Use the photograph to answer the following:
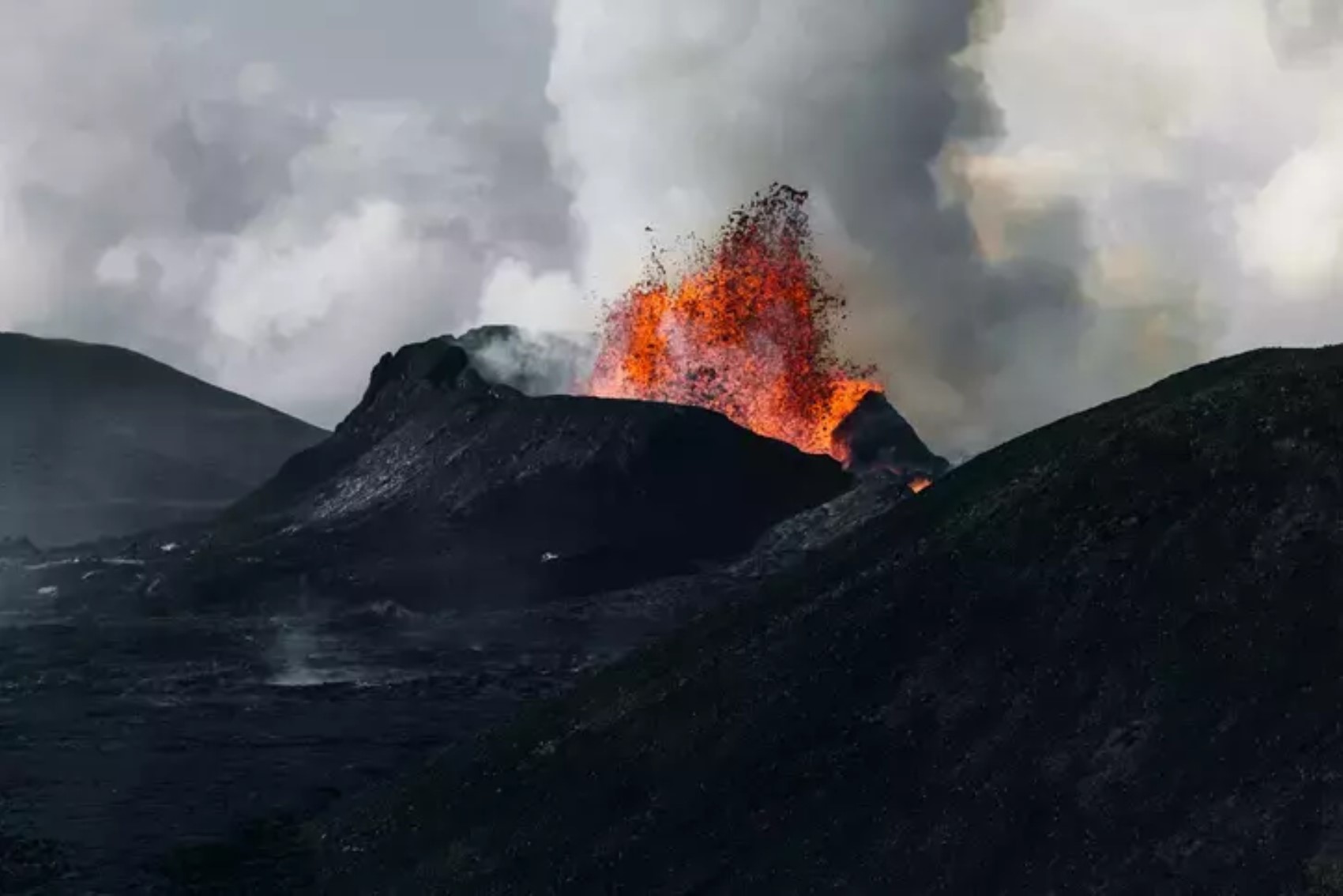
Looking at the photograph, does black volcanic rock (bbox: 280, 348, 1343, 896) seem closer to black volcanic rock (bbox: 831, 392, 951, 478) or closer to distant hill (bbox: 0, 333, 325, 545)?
black volcanic rock (bbox: 831, 392, 951, 478)

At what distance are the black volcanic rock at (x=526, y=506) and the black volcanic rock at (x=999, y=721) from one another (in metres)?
31.5

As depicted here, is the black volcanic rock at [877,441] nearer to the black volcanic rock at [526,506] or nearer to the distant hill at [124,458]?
the black volcanic rock at [526,506]

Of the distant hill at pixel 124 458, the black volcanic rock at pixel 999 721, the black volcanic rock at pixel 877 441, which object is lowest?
the black volcanic rock at pixel 999 721

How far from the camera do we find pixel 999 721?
2042 cm

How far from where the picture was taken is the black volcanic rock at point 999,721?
1769 cm

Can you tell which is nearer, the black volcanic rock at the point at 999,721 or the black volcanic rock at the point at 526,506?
the black volcanic rock at the point at 999,721

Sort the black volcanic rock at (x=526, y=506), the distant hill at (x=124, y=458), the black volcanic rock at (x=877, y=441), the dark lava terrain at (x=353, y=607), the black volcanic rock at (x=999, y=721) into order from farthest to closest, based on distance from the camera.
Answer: the distant hill at (x=124, y=458) → the black volcanic rock at (x=877, y=441) → the black volcanic rock at (x=526, y=506) → the dark lava terrain at (x=353, y=607) → the black volcanic rock at (x=999, y=721)

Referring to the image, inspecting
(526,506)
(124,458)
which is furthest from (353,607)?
(124,458)

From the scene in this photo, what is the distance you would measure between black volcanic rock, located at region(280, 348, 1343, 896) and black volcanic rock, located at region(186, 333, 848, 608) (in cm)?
3153

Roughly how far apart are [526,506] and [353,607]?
9.41 m

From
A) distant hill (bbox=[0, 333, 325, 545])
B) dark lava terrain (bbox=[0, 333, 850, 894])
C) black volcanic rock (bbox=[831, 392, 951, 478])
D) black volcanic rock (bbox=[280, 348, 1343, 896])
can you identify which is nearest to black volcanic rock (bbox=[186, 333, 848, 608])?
dark lava terrain (bbox=[0, 333, 850, 894])

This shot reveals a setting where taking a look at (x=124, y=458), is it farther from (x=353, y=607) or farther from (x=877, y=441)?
(x=353, y=607)

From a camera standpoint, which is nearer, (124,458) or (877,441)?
(877,441)

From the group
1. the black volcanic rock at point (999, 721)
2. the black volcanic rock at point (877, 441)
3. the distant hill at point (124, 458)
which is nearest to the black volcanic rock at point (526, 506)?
the black volcanic rock at point (877, 441)
